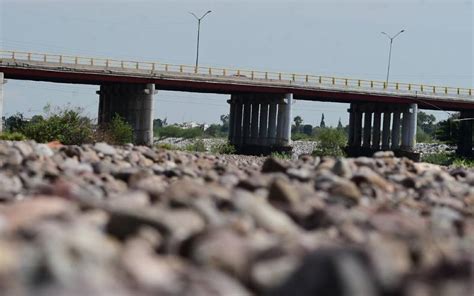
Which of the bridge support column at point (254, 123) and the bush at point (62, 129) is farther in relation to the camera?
the bridge support column at point (254, 123)

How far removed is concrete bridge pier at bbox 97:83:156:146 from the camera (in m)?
74.1

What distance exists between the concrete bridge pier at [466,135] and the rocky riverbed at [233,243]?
89.4m

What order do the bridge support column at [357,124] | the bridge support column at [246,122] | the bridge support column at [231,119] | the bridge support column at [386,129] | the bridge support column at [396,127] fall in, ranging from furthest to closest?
the bridge support column at [357,124], the bridge support column at [386,129], the bridge support column at [396,127], the bridge support column at [231,119], the bridge support column at [246,122]

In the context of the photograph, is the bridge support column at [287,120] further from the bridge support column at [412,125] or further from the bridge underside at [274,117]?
the bridge support column at [412,125]

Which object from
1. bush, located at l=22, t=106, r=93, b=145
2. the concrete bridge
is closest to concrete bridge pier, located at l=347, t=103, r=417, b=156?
the concrete bridge

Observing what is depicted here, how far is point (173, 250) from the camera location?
297 inches

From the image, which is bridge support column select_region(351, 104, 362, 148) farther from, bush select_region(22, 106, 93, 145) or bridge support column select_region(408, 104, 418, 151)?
bush select_region(22, 106, 93, 145)

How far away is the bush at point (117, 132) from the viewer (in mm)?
62375

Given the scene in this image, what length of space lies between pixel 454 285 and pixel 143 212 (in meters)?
2.69

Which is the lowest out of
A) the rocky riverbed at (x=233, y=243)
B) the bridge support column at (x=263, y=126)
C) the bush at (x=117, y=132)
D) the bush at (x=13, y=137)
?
the rocky riverbed at (x=233, y=243)

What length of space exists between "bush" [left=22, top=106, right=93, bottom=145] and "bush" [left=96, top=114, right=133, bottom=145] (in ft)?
4.00

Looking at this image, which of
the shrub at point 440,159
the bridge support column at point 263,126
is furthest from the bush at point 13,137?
the shrub at point 440,159

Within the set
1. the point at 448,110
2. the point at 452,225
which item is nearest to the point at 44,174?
the point at 452,225

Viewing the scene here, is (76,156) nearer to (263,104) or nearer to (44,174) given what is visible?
(44,174)
